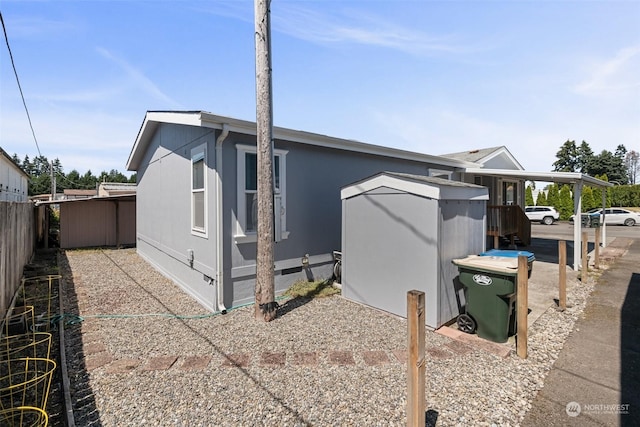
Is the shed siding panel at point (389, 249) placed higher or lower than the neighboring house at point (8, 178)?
lower

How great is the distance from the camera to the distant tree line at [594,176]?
26.8 meters

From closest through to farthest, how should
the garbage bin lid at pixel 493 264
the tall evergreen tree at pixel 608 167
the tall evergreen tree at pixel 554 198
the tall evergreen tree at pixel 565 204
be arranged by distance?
the garbage bin lid at pixel 493 264
the tall evergreen tree at pixel 565 204
the tall evergreen tree at pixel 554 198
the tall evergreen tree at pixel 608 167

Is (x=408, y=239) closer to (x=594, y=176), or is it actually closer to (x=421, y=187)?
(x=421, y=187)

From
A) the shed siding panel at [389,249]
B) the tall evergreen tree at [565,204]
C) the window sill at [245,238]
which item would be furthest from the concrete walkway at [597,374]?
the tall evergreen tree at [565,204]

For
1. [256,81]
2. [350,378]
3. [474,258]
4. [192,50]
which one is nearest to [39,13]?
[192,50]

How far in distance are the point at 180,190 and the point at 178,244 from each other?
1.25 m

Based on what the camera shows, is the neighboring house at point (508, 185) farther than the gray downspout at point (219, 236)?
Yes

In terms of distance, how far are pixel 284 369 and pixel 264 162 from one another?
283 cm

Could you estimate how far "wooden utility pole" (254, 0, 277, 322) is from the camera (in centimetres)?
460

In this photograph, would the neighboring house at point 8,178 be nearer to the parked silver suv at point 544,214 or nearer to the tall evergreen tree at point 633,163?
the parked silver suv at point 544,214

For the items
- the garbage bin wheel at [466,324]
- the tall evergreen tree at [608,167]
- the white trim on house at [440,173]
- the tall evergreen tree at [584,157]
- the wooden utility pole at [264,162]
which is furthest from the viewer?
the tall evergreen tree at [584,157]

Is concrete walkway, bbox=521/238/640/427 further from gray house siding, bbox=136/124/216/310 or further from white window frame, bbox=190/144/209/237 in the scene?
white window frame, bbox=190/144/209/237

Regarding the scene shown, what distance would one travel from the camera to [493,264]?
13.2ft

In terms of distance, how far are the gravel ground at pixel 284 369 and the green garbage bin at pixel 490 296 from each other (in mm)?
404
